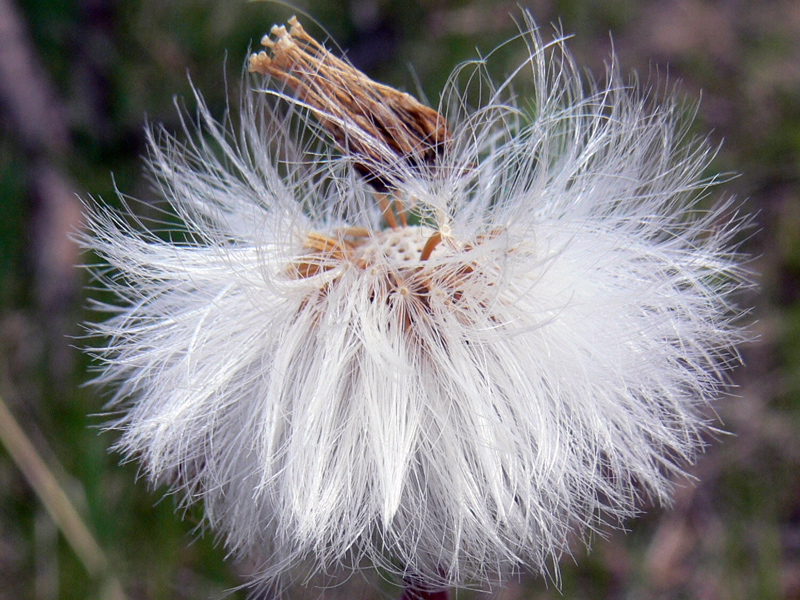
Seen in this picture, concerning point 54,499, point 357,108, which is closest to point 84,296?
point 54,499

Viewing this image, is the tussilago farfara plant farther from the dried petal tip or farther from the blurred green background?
the blurred green background

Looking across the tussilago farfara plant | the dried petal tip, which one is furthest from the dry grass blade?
the dried petal tip

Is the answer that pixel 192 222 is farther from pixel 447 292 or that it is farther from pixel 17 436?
pixel 17 436

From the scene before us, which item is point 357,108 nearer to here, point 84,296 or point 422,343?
point 422,343

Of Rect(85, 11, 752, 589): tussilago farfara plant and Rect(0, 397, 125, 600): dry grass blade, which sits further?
Rect(0, 397, 125, 600): dry grass blade

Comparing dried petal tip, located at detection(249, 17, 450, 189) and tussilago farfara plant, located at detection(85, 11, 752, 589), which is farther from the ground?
dried petal tip, located at detection(249, 17, 450, 189)

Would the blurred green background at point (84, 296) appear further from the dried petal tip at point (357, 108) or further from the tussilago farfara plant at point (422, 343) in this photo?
the dried petal tip at point (357, 108)

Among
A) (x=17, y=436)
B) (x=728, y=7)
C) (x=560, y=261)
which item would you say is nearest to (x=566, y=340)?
(x=560, y=261)

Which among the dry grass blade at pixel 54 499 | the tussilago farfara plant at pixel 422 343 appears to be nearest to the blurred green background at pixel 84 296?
the dry grass blade at pixel 54 499
